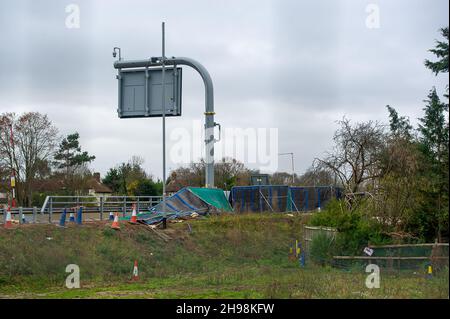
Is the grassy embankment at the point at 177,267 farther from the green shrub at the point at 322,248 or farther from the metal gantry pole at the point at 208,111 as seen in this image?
the metal gantry pole at the point at 208,111

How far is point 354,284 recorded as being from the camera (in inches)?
642

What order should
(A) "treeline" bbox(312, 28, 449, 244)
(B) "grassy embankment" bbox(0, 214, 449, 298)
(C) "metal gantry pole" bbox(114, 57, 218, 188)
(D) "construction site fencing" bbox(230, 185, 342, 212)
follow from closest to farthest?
(B) "grassy embankment" bbox(0, 214, 449, 298) → (A) "treeline" bbox(312, 28, 449, 244) → (C) "metal gantry pole" bbox(114, 57, 218, 188) → (D) "construction site fencing" bbox(230, 185, 342, 212)

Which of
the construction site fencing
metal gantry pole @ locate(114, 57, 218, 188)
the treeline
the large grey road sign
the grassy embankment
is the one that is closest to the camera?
the grassy embankment

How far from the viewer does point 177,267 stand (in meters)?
22.8

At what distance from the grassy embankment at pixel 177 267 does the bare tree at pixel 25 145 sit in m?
25.1

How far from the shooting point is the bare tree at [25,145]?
49969mm

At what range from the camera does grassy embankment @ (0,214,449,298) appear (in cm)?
1534

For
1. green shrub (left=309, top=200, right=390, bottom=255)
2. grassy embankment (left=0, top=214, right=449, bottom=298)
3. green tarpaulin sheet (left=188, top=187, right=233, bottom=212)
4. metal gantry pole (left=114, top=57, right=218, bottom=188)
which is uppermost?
metal gantry pole (left=114, top=57, right=218, bottom=188)

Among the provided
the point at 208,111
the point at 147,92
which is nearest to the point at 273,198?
the point at 208,111

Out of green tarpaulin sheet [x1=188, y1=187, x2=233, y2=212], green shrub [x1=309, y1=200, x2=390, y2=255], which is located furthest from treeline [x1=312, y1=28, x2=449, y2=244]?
green tarpaulin sheet [x1=188, y1=187, x2=233, y2=212]

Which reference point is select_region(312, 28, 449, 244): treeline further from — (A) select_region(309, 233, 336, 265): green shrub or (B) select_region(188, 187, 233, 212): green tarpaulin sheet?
(B) select_region(188, 187, 233, 212): green tarpaulin sheet

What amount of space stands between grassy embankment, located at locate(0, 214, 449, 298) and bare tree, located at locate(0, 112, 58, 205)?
25115 millimetres

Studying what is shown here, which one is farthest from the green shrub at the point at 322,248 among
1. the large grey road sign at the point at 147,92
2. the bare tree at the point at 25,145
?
the bare tree at the point at 25,145
